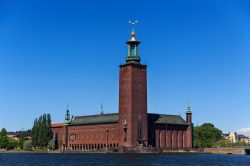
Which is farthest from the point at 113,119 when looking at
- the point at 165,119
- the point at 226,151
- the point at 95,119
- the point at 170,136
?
the point at 226,151

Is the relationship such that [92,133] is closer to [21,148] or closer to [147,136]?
[147,136]

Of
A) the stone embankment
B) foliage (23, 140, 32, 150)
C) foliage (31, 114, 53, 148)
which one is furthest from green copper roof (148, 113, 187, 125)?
foliage (23, 140, 32, 150)

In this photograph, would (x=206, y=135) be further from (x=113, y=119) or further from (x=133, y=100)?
(x=133, y=100)

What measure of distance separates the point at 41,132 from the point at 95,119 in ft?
40.1

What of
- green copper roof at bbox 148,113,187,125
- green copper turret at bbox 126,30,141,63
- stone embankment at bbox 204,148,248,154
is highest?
green copper turret at bbox 126,30,141,63

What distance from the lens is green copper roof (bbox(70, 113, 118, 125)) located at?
366 ft

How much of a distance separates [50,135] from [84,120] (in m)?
9.37

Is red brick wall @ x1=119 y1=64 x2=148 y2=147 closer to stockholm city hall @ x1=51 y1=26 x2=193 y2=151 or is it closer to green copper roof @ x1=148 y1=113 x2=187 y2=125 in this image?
stockholm city hall @ x1=51 y1=26 x2=193 y2=151

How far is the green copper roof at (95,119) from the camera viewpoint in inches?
4388

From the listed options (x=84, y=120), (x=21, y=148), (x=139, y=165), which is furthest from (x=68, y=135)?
(x=139, y=165)

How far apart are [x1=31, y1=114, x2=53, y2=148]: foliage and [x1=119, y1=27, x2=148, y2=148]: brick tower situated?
18965 mm

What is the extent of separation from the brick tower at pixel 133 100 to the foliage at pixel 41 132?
18965mm

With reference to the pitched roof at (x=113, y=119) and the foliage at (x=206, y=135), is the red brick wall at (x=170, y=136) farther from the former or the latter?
the foliage at (x=206, y=135)

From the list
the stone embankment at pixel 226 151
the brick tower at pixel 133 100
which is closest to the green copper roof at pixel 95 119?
the brick tower at pixel 133 100
